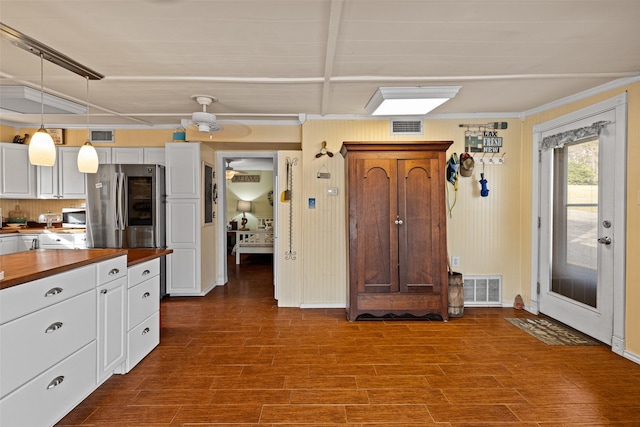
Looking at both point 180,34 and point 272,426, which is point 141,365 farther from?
point 180,34

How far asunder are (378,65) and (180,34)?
1.41m

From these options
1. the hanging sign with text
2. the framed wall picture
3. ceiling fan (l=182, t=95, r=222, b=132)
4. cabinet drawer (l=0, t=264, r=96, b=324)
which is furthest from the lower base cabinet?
the hanging sign with text

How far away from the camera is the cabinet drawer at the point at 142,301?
2.57 m

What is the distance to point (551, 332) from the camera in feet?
11.0

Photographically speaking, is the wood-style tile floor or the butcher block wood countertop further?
the wood-style tile floor

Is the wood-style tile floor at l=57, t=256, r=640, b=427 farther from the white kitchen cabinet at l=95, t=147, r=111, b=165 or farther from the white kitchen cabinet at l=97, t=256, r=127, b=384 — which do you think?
the white kitchen cabinet at l=95, t=147, r=111, b=165

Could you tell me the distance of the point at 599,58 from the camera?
8.30ft

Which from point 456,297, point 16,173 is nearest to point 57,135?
point 16,173

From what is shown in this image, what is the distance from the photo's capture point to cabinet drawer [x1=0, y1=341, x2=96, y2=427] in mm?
1578

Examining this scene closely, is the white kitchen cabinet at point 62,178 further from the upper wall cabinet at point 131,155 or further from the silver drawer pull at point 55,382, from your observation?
the silver drawer pull at point 55,382

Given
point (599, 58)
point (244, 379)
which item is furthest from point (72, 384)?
point (599, 58)

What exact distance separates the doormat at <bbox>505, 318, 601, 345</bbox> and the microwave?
552cm

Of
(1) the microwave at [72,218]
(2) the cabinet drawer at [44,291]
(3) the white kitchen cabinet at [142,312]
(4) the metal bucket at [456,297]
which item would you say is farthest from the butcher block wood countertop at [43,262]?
(4) the metal bucket at [456,297]

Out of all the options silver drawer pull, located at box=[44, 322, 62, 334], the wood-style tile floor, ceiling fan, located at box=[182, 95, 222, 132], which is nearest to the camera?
silver drawer pull, located at box=[44, 322, 62, 334]
